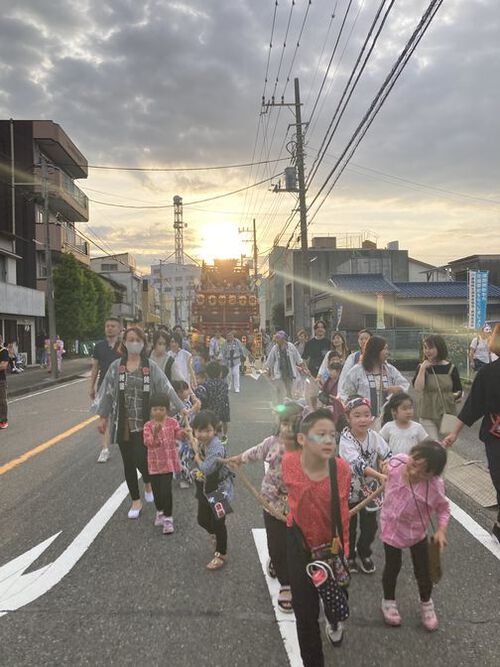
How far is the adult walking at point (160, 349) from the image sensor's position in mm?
6527

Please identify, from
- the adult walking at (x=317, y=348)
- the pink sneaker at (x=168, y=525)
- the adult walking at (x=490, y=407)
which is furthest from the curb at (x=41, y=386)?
the adult walking at (x=490, y=407)

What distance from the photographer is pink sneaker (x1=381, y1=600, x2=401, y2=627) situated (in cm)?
310

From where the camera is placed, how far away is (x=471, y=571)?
3.89 meters

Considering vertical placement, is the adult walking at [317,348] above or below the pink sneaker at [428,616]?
above

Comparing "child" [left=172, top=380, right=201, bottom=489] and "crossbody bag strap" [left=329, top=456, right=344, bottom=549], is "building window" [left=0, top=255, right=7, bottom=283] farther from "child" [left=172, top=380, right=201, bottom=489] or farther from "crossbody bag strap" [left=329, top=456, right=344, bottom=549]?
"crossbody bag strap" [left=329, top=456, right=344, bottom=549]

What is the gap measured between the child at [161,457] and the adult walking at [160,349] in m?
1.79

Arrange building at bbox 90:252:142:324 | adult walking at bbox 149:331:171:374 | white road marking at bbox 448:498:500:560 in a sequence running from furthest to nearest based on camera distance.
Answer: building at bbox 90:252:142:324
adult walking at bbox 149:331:171:374
white road marking at bbox 448:498:500:560

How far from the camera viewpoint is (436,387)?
5.21 m

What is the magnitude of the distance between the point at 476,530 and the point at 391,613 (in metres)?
1.99

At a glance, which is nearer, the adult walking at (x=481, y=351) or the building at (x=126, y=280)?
the adult walking at (x=481, y=351)

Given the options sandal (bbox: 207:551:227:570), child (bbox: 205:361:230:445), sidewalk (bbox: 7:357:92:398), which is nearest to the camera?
sandal (bbox: 207:551:227:570)

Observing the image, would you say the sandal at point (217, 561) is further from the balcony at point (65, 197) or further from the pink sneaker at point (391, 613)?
the balcony at point (65, 197)

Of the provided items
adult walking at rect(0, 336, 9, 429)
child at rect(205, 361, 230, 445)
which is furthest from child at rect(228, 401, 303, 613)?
adult walking at rect(0, 336, 9, 429)

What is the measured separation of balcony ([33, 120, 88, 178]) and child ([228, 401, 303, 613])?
110 feet
